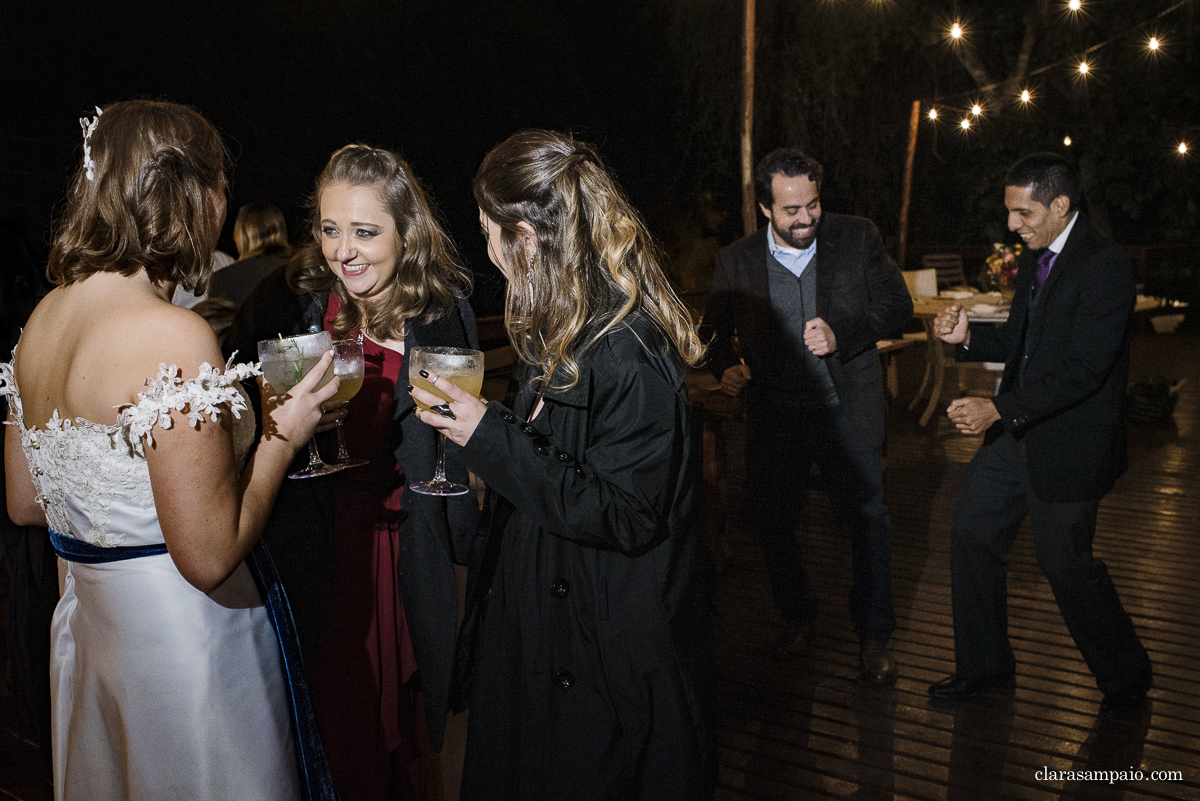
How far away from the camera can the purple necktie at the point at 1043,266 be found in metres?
2.78

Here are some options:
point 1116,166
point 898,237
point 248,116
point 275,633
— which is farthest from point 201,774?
point 1116,166

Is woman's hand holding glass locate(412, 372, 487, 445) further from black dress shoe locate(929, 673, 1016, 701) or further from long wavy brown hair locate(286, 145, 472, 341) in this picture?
black dress shoe locate(929, 673, 1016, 701)

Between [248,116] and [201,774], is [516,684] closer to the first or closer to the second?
Answer: [201,774]

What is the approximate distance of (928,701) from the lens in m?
3.01

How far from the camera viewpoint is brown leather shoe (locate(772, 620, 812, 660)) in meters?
3.35

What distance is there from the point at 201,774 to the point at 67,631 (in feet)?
1.18

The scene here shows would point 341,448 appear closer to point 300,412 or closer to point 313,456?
point 313,456

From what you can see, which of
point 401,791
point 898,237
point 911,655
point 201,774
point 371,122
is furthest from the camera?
point 898,237

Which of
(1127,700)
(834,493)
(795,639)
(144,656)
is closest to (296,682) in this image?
(144,656)

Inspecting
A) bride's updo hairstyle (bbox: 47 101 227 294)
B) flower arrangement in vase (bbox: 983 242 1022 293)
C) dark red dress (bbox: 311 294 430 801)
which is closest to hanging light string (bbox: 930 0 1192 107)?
flower arrangement in vase (bbox: 983 242 1022 293)

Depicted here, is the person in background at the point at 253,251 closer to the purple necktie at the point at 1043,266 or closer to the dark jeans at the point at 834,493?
the dark jeans at the point at 834,493

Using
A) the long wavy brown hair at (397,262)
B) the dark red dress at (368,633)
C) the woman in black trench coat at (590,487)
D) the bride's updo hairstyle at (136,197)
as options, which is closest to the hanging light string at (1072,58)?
the long wavy brown hair at (397,262)

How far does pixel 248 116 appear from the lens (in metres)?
7.83

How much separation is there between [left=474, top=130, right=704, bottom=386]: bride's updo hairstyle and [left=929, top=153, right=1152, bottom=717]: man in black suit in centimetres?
136
